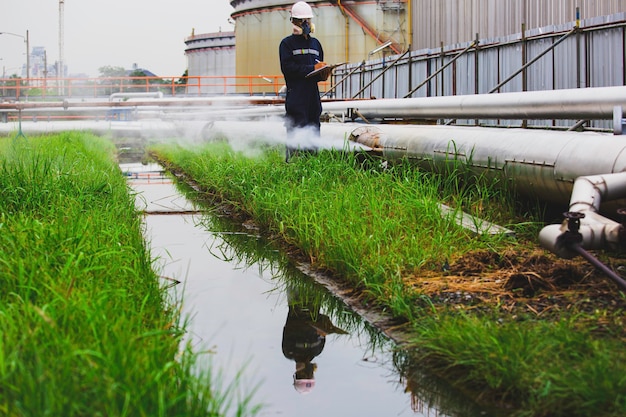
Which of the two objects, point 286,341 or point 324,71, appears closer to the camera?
point 286,341

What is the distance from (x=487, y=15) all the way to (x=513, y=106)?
10.3 metres

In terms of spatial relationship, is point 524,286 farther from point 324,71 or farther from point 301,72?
point 301,72

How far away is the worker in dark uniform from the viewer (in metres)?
10.4

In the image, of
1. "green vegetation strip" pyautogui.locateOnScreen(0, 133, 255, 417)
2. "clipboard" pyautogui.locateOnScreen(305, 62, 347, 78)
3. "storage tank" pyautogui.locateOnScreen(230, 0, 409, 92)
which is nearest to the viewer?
"green vegetation strip" pyautogui.locateOnScreen(0, 133, 255, 417)

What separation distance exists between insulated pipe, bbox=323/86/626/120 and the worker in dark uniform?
165 centimetres

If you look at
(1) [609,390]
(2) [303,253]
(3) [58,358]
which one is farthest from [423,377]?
(2) [303,253]

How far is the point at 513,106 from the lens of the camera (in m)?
9.38

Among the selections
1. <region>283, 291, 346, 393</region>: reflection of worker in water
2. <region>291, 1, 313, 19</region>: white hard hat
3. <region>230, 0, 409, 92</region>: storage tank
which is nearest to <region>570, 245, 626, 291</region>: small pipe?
<region>283, 291, 346, 393</region>: reflection of worker in water

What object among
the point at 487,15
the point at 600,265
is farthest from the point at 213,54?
the point at 600,265

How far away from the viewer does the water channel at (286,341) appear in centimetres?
360

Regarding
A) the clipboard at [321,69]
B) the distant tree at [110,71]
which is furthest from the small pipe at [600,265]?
the distant tree at [110,71]

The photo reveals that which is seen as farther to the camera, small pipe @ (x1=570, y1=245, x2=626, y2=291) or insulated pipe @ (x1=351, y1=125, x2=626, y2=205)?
insulated pipe @ (x1=351, y1=125, x2=626, y2=205)

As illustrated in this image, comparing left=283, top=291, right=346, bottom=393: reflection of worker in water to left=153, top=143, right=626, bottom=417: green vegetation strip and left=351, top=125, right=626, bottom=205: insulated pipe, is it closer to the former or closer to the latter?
left=153, top=143, right=626, bottom=417: green vegetation strip

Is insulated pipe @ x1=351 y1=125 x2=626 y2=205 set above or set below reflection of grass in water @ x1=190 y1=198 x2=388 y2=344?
above
